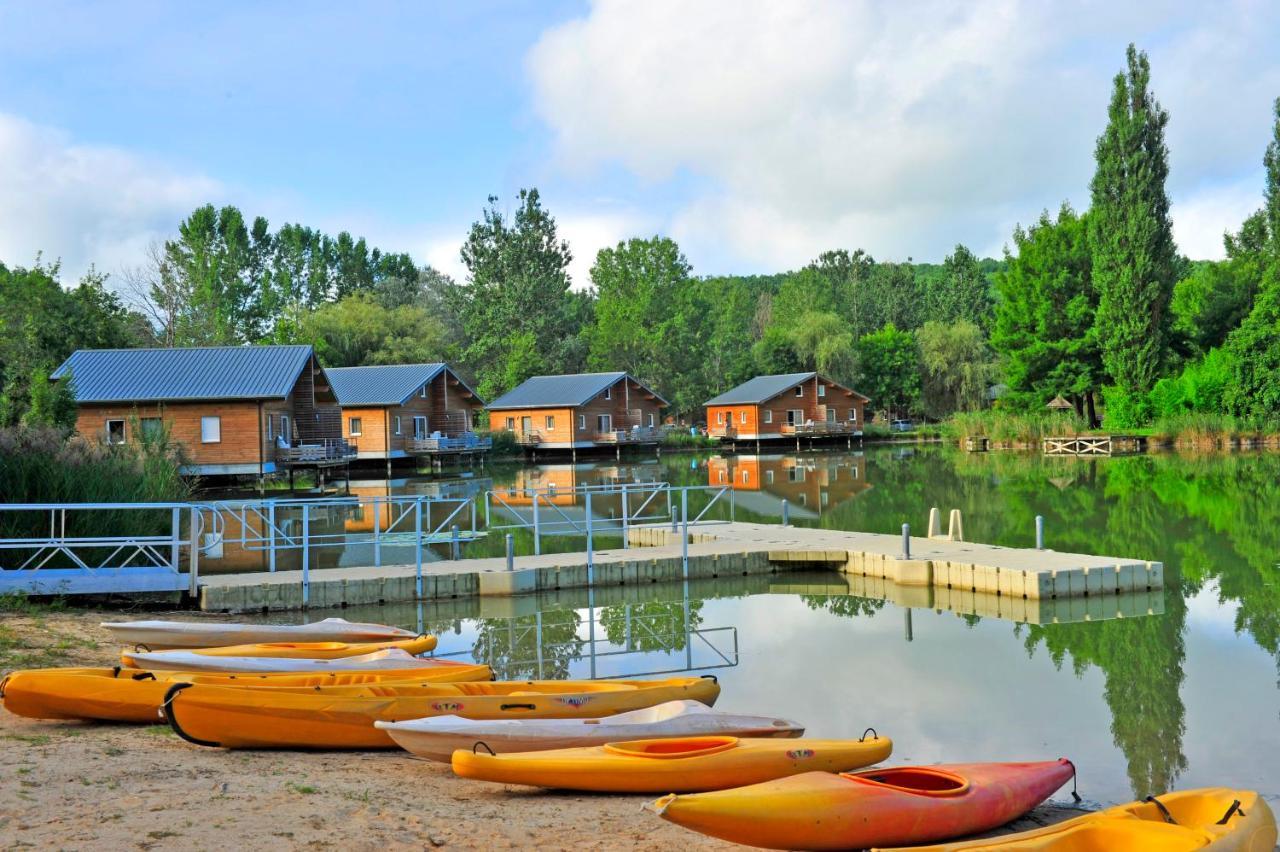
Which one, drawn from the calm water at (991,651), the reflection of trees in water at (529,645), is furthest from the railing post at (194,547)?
the reflection of trees in water at (529,645)

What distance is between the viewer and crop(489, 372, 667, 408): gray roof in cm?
5812

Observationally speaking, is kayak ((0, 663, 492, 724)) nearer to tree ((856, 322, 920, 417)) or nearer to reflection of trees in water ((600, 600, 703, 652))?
reflection of trees in water ((600, 600, 703, 652))

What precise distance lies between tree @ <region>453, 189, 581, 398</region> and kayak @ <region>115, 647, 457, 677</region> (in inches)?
2397

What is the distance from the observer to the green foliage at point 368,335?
6431 cm

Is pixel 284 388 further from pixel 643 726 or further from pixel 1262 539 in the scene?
pixel 643 726

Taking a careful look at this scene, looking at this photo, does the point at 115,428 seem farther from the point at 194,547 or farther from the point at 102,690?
the point at 102,690

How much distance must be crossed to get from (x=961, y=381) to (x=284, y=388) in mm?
50296

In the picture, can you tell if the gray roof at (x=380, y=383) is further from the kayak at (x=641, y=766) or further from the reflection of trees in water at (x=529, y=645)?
the kayak at (x=641, y=766)

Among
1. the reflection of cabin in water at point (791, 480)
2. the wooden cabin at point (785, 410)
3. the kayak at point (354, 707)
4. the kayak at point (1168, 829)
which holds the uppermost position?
the wooden cabin at point (785, 410)

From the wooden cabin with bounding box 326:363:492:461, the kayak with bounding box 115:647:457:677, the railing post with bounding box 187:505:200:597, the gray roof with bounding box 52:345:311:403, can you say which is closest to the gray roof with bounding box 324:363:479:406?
the wooden cabin with bounding box 326:363:492:461

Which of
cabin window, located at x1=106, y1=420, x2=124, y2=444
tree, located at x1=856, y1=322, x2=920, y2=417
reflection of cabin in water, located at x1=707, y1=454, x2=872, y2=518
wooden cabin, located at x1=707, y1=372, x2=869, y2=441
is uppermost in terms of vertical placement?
tree, located at x1=856, y1=322, x2=920, y2=417

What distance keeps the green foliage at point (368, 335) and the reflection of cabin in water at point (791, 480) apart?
20.1m

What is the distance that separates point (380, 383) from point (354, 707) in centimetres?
4372

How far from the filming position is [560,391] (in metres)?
59.7
